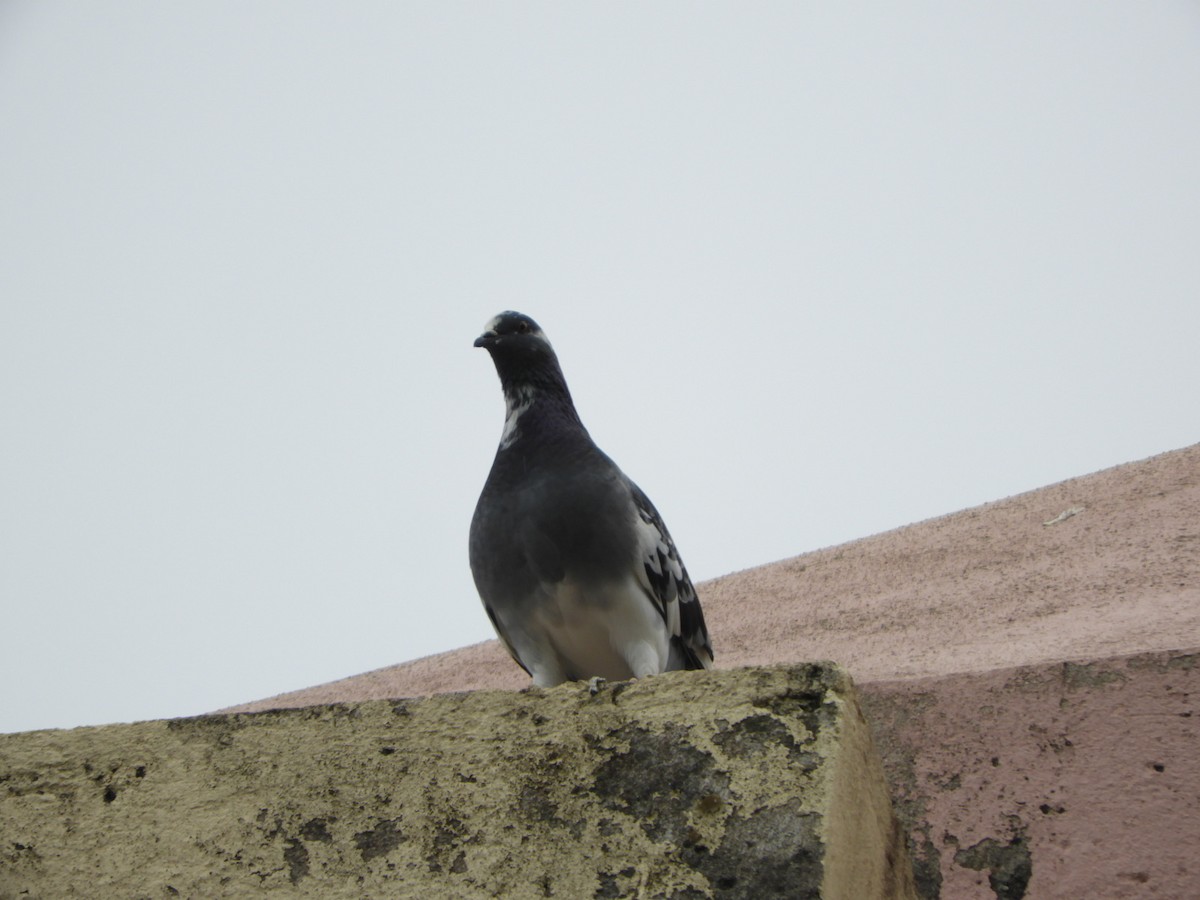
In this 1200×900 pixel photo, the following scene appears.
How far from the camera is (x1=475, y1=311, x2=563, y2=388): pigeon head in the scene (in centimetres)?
381

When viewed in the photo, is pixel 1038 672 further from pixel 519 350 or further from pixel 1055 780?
pixel 519 350

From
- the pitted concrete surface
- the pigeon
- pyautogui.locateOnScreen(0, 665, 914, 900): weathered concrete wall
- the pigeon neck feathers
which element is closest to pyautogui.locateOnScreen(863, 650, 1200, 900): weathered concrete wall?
the pitted concrete surface

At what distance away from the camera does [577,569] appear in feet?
10.2

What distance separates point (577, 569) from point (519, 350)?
976mm

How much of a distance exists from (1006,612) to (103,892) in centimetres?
215

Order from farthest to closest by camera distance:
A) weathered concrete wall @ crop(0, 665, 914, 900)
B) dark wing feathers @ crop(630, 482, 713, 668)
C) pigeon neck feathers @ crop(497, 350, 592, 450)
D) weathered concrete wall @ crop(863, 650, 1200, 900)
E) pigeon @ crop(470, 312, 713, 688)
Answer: pigeon neck feathers @ crop(497, 350, 592, 450) < dark wing feathers @ crop(630, 482, 713, 668) < pigeon @ crop(470, 312, 713, 688) < weathered concrete wall @ crop(863, 650, 1200, 900) < weathered concrete wall @ crop(0, 665, 914, 900)

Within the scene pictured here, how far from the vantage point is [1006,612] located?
10.2ft

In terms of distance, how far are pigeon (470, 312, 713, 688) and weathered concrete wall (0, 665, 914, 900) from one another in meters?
1.05

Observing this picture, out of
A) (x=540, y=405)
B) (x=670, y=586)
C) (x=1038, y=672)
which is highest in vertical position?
(x=540, y=405)

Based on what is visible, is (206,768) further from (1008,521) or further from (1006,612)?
(1008,521)

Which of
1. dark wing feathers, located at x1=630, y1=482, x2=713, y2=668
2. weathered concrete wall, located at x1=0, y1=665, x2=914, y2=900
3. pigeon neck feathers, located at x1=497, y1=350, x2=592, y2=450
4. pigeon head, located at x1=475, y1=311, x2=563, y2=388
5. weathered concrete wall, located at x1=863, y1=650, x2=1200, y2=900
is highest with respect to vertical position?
pigeon head, located at x1=475, y1=311, x2=563, y2=388

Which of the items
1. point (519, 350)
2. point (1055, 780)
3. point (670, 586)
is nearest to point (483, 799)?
point (1055, 780)

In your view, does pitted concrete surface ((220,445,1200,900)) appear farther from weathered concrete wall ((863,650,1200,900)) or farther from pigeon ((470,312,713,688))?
pigeon ((470,312,713,688))

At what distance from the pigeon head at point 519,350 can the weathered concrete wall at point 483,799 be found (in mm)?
1809
